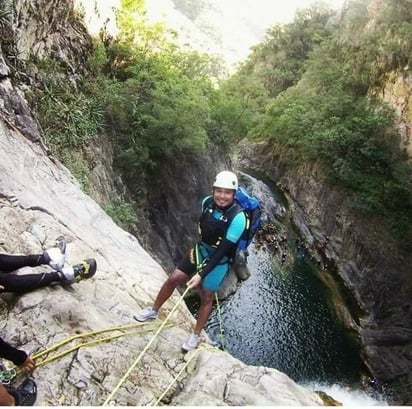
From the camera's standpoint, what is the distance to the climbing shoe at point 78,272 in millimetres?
4633

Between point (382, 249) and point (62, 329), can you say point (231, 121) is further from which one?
point (62, 329)

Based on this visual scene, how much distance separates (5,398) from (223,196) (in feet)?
Answer: 8.76

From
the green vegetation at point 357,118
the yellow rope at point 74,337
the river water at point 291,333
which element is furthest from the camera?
the green vegetation at point 357,118

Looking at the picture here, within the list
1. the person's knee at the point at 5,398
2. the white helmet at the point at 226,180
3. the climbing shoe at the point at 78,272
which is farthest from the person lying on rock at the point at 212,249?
the person's knee at the point at 5,398

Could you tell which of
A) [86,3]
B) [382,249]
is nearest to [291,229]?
[382,249]

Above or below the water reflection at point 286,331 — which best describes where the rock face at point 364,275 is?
above

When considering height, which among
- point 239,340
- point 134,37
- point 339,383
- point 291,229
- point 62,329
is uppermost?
point 134,37

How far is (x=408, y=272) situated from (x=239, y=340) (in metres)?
9.72

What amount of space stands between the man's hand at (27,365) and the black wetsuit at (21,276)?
2.63 ft

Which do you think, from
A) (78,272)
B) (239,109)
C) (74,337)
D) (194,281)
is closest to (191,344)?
(194,281)

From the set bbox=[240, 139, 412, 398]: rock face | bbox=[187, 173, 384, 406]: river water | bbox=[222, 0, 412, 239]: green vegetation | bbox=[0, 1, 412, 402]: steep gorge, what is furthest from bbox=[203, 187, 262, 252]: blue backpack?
bbox=[222, 0, 412, 239]: green vegetation

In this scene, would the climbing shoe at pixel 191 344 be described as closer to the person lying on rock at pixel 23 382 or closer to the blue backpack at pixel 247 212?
the blue backpack at pixel 247 212

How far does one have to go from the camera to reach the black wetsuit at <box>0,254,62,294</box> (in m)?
4.16

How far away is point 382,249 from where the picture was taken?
23.6 m
